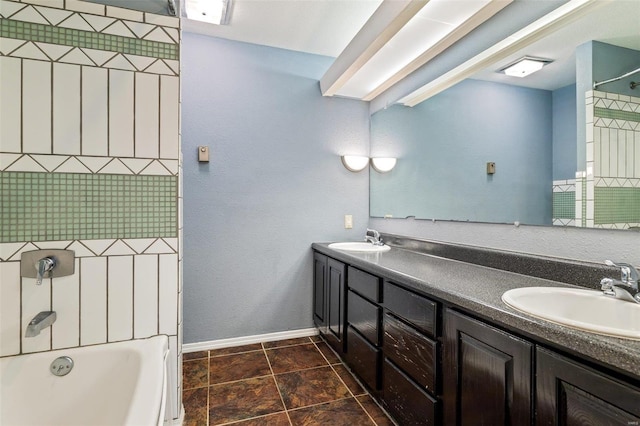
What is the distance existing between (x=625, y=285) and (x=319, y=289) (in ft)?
6.68

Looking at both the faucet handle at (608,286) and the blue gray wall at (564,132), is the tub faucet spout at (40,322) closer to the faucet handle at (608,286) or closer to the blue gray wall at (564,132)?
the faucet handle at (608,286)

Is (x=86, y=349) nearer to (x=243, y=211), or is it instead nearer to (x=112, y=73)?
(x=112, y=73)

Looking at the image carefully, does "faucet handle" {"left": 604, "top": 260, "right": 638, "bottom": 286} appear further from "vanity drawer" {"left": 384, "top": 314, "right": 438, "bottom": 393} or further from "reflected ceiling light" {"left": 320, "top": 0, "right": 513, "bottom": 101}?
"reflected ceiling light" {"left": 320, "top": 0, "right": 513, "bottom": 101}

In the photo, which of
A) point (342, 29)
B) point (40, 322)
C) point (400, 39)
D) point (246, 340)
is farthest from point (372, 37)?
point (246, 340)

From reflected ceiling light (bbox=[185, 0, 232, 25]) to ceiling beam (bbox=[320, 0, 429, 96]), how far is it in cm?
90

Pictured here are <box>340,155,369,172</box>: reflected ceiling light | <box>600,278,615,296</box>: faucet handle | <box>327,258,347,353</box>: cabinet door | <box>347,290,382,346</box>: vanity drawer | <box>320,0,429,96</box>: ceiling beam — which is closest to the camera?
<box>600,278,615,296</box>: faucet handle

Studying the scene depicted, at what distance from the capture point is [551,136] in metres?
1.48

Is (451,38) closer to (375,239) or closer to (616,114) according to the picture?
(616,114)

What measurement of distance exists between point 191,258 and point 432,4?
2.46 meters

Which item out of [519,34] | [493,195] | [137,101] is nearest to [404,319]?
[493,195]

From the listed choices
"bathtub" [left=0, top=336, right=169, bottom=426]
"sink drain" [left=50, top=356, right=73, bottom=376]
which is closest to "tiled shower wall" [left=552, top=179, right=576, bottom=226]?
"bathtub" [left=0, top=336, right=169, bottom=426]

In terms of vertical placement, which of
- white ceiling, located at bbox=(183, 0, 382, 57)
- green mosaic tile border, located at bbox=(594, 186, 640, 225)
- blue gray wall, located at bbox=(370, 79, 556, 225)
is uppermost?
white ceiling, located at bbox=(183, 0, 382, 57)

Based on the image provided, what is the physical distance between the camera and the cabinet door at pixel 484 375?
3.16ft

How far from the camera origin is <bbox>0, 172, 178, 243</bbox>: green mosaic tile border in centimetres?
138
